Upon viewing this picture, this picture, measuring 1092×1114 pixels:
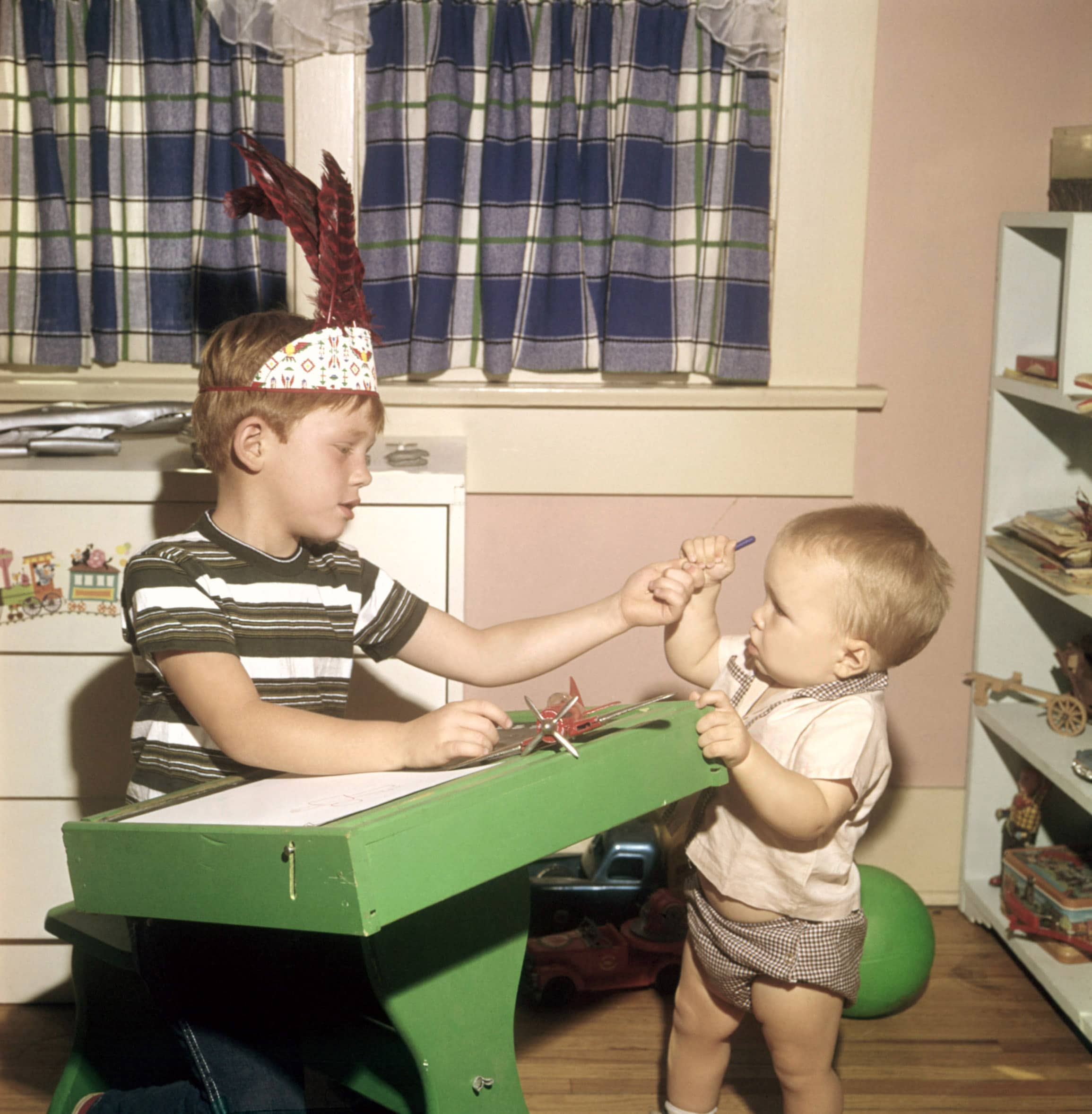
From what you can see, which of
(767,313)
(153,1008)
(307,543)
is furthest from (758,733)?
(767,313)

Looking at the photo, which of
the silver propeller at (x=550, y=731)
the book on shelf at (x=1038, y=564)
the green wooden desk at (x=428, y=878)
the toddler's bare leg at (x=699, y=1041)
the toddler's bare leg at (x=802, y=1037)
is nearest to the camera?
the green wooden desk at (x=428, y=878)

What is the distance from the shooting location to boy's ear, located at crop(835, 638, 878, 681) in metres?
1.56

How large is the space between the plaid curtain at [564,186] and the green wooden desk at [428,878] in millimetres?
1083

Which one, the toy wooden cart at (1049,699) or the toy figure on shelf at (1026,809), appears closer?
the toy wooden cart at (1049,699)

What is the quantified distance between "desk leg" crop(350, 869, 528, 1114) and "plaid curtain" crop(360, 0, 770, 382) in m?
1.17

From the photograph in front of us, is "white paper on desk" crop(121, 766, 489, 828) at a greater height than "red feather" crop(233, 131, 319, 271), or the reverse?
"red feather" crop(233, 131, 319, 271)

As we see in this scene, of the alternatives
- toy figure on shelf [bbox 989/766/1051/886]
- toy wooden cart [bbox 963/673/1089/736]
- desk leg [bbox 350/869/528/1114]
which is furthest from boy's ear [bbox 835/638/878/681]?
toy figure on shelf [bbox 989/766/1051/886]

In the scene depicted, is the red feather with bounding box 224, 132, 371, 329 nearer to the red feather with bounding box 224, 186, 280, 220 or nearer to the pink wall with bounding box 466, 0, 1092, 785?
the red feather with bounding box 224, 186, 280, 220

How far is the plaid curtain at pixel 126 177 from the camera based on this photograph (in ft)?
7.33

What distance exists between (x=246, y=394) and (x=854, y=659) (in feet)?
2.69

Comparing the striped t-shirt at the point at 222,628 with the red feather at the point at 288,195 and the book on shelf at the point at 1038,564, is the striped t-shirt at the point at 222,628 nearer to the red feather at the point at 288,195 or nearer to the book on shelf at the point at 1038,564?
the red feather at the point at 288,195

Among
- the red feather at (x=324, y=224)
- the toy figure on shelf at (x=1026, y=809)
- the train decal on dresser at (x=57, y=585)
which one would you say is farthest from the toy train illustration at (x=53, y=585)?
the toy figure on shelf at (x=1026, y=809)

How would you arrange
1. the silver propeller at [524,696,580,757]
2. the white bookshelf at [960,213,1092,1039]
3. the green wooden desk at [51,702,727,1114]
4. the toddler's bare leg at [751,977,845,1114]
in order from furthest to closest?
1. the white bookshelf at [960,213,1092,1039]
2. the toddler's bare leg at [751,977,845,1114]
3. the silver propeller at [524,696,580,757]
4. the green wooden desk at [51,702,727,1114]

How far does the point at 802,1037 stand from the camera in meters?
1.64
